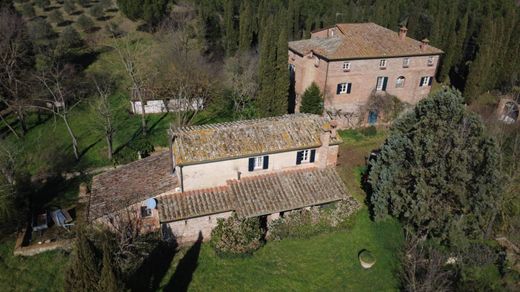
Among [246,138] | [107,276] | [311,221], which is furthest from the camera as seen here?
[311,221]

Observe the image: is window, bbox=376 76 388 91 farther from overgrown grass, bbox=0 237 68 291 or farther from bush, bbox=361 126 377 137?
overgrown grass, bbox=0 237 68 291

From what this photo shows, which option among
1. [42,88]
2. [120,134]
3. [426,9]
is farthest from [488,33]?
[42,88]

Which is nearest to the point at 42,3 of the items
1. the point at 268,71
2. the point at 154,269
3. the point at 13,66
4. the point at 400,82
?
the point at 13,66

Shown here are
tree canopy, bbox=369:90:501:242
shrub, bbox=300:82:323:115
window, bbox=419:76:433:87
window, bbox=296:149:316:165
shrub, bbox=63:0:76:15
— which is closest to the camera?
tree canopy, bbox=369:90:501:242

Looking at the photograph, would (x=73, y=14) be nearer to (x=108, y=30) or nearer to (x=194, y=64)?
(x=108, y=30)

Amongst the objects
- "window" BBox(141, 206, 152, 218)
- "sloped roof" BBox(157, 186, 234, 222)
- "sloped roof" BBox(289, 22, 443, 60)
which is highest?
"sloped roof" BBox(289, 22, 443, 60)

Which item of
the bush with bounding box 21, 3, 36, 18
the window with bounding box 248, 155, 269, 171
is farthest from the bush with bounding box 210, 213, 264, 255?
the bush with bounding box 21, 3, 36, 18

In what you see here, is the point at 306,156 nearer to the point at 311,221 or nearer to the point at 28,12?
the point at 311,221
